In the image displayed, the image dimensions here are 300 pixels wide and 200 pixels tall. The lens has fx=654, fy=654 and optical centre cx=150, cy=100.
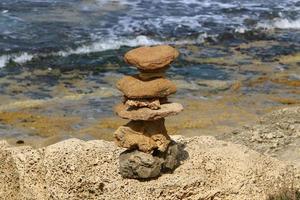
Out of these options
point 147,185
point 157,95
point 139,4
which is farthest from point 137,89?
point 139,4

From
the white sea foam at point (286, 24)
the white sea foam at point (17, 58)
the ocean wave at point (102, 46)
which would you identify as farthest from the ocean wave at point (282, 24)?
the white sea foam at point (17, 58)

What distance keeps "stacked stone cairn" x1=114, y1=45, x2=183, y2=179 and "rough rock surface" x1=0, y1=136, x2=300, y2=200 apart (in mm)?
224

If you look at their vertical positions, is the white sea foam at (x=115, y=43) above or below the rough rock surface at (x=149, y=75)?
below

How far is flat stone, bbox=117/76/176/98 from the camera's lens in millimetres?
8047

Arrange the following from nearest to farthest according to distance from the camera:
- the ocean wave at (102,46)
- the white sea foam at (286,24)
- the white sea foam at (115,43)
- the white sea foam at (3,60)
→ the white sea foam at (3,60) → the ocean wave at (102,46) → the white sea foam at (115,43) → the white sea foam at (286,24)

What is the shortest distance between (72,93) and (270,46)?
926 centimetres

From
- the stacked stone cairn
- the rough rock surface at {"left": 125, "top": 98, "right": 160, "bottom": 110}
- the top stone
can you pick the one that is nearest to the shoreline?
the stacked stone cairn

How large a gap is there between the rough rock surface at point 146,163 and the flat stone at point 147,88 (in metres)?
0.76

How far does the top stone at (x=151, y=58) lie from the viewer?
7961mm

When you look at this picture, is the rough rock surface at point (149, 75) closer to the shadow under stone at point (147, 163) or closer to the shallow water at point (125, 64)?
the shadow under stone at point (147, 163)

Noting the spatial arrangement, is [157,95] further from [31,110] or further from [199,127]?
[31,110]

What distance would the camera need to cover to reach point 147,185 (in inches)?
319

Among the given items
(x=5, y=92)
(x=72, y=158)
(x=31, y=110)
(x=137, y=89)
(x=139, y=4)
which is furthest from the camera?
(x=139, y=4)

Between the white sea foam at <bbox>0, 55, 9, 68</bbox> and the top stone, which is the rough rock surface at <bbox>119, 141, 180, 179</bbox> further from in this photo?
A: the white sea foam at <bbox>0, 55, 9, 68</bbox>
